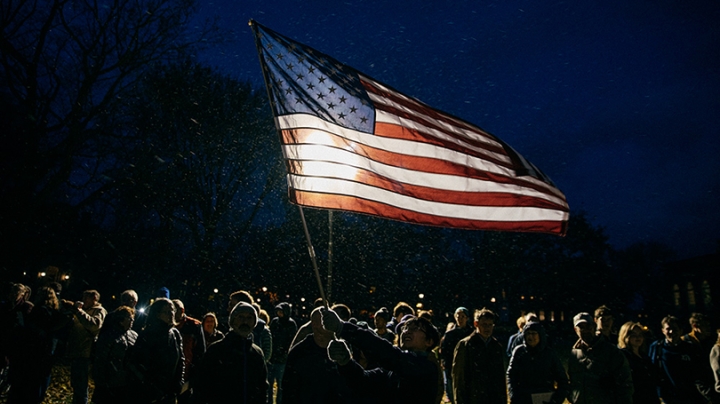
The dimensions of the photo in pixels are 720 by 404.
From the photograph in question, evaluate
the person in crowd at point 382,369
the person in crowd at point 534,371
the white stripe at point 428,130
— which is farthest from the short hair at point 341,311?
the person in crowd at point 382,369

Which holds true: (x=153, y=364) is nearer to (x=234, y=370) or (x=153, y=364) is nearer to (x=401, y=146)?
(x=234, y=370)

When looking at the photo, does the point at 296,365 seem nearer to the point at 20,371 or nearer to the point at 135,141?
the point at 20,371

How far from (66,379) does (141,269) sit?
564 inches

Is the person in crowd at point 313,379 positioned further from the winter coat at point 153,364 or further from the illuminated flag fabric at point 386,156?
the winter coat at point 153,364

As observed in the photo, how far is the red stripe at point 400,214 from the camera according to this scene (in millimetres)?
5141

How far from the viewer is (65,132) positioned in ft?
47.4

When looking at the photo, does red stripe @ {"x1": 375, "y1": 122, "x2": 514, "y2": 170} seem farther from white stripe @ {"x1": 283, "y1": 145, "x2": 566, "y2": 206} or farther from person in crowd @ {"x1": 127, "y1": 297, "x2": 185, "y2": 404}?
person in crowd @ {"x1": 127, "y1": 297, "x2": 185, "y2": 404}

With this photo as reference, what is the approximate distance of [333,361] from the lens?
12.8 ft

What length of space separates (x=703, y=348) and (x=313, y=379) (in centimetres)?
606

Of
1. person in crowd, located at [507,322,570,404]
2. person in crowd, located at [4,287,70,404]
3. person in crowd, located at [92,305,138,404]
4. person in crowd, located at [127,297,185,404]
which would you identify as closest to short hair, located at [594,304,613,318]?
person in crowd, located at [507,322,570,404]

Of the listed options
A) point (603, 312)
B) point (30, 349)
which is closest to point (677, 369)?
point (603, 312)

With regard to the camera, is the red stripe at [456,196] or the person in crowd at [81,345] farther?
the person in crowd at [81,345]

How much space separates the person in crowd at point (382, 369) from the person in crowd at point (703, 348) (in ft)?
17.1

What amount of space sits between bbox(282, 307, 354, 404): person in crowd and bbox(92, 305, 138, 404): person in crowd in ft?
7.70
